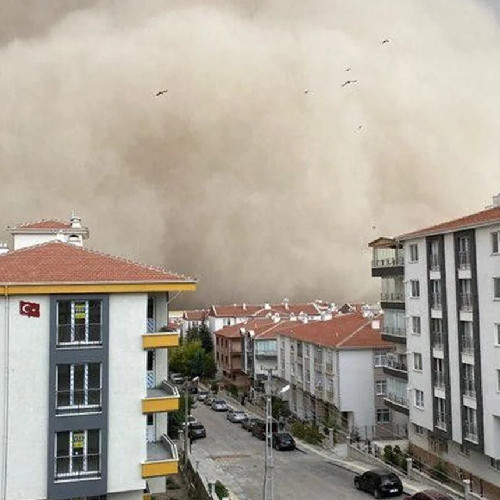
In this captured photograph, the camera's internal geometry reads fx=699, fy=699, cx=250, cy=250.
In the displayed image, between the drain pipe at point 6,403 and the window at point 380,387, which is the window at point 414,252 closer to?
the window at point 380,387

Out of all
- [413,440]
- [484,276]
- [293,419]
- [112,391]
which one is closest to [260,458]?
[413,440]

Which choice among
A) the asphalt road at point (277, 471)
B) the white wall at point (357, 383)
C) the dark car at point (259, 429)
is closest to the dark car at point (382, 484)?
the asphalt road at point (277, 471)

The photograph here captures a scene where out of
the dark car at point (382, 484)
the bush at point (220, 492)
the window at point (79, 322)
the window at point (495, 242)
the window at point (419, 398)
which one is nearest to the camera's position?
the window at point (79, 322)

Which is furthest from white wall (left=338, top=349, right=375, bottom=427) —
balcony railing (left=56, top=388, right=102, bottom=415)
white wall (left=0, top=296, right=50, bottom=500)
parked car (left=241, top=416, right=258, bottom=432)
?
white wall (left=0, top=296, right=50, bottom=500)

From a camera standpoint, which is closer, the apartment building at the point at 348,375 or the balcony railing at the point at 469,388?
the balcony railing at the point at 469,388

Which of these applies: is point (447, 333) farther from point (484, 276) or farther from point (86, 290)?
point (86, 290)
